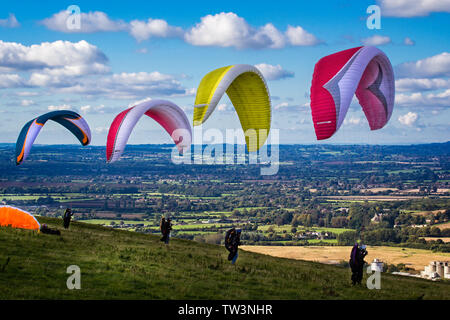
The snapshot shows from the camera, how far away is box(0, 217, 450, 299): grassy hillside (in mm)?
17781

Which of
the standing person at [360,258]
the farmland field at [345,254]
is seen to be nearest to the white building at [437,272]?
the farmland field at [345,254]

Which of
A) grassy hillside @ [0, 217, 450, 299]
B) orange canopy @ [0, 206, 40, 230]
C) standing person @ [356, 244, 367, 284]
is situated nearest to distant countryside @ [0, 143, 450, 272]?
standing person @ [356, 244, 367, 284]

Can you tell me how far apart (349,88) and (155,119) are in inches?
578

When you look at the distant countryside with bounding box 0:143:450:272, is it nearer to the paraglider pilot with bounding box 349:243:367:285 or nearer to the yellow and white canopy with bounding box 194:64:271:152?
the yellow and white canopy with bounding box 194:64:271:152

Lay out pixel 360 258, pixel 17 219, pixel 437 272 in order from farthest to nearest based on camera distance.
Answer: pixel 437 272
pixel 17 219
pixel 360 258

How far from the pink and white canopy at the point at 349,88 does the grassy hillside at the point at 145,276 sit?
717 cm

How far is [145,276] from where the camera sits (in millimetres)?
20188

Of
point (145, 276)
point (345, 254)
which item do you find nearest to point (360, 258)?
point (145, 276)

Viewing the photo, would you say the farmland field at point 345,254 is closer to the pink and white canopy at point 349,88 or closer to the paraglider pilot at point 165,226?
the paraglider pilot at point 165,226

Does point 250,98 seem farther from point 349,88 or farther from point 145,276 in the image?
point 145,276

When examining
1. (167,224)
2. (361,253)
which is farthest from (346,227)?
(361,253)

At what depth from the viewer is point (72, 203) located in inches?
5610

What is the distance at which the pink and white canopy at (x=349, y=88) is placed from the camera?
2464cm
